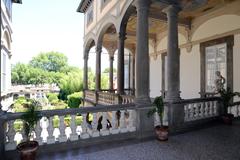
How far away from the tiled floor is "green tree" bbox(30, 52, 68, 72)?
61535 millimetres

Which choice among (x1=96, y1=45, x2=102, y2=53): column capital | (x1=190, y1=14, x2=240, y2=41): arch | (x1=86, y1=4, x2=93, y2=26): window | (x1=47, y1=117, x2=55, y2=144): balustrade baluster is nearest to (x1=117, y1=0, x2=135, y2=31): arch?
(x1=96, y1=45, x2=102, y2=53): column capital

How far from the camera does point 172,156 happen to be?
4141 millimetres

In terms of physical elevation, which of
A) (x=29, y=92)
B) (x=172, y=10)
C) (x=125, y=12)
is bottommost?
(x=29, y=92)

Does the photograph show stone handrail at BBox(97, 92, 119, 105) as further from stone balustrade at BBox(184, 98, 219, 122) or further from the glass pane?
the glass pane

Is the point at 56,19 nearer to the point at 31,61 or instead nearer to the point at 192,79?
the point at 31,61

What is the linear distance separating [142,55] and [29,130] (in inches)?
140

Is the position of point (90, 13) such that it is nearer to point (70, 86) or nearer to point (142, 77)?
point (142, 77)

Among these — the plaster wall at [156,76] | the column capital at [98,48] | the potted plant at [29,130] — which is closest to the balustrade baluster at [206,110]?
the potted plant at [29,130]

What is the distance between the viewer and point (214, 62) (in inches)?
389

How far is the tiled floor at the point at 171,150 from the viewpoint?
408cm

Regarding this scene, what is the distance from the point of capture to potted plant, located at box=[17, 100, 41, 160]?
12.1 ft

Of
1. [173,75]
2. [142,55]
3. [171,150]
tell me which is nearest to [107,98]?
[173,75]

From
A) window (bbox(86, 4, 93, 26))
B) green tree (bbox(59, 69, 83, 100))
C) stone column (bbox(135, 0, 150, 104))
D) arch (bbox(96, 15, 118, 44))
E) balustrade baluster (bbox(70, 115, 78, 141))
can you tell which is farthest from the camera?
green tree (bbox(59, 69, 83, 100))

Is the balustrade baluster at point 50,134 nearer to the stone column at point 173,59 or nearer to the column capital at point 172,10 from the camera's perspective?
the stone column at point 173,59
